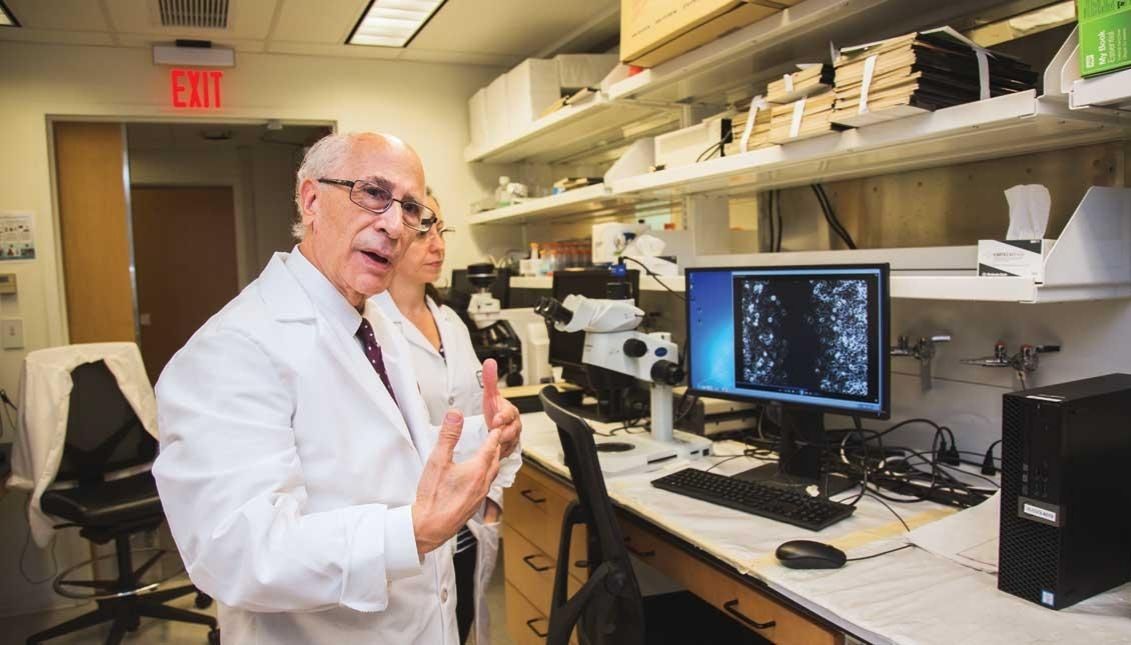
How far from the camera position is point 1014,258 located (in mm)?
1371

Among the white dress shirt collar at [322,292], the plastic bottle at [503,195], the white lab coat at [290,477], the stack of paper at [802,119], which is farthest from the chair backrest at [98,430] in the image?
the stack of paper at [802,119]

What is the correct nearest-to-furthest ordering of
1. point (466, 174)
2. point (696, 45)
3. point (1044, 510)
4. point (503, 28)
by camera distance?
point (1044, 510)
point (696, 45)
point (503, 28)
point (466, 174)

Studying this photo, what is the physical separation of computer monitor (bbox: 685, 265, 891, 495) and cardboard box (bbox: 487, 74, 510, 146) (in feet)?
6.28

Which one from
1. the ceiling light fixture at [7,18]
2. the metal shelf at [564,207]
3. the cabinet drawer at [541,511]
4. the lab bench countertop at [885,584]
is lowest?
the cabinet drawer at [541,511]

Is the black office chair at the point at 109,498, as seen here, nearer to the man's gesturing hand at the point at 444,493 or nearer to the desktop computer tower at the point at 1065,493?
the man's gesturing hand at the point at 444,493

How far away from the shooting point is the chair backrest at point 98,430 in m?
2.98

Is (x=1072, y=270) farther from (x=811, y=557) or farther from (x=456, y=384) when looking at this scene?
(x=456, y=384)

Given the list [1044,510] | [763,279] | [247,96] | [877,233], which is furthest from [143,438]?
[1044,510]

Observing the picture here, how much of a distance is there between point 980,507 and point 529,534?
131 centimetres

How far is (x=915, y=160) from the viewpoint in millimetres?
1865

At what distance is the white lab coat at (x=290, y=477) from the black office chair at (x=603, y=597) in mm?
384

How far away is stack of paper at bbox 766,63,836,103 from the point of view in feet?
5.46

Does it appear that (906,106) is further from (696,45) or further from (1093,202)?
(696,45)

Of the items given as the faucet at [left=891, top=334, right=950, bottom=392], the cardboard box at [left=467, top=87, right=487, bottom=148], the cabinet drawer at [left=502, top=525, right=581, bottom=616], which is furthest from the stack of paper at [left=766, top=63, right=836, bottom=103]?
the cardboard box at [left=467, top=87, right=487, bottom=148]
